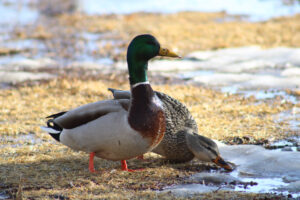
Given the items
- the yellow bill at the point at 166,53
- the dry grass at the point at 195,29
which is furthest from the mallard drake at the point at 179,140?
the dry grass at the point at 195,29

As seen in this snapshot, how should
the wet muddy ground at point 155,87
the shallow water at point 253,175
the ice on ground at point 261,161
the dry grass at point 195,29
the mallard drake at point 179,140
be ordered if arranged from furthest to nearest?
the dry grass at point 195,29
the mallard drake at point 179,140
the ice on ground at point 261,161
the wet muddy ground at point 155,87
the shallow water at point 253,175

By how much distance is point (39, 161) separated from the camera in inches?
195

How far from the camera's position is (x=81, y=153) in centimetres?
526

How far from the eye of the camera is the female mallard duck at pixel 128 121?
4184mm

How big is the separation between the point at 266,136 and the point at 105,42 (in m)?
8.05

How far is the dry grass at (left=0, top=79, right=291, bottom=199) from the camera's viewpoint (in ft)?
13.6

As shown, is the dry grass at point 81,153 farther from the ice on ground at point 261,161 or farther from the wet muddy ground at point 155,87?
the ice on ground at point 261,161

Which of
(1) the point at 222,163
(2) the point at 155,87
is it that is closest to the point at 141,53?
(1) the point at 222,163

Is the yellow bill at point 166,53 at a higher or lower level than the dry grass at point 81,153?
higher

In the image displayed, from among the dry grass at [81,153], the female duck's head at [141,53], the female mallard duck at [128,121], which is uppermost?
the female duck's head at [141,53]

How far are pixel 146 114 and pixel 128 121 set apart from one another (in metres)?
0.16

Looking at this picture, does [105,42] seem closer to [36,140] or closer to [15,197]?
[36,140]

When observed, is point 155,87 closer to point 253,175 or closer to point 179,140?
point 179,140

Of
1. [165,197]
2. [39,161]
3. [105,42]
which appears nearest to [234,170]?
[165,197]
